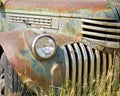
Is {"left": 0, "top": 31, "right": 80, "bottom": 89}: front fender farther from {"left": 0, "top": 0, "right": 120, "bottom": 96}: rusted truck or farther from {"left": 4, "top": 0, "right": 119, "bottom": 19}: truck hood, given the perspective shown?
{"left": 4, "top": 0, "right": 119, "bottom": 19}: truck hood

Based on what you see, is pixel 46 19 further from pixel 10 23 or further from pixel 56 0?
pixel 10 23

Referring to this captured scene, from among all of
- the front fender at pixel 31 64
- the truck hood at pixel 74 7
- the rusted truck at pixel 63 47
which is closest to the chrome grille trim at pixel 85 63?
the rusted truck at pixel 63 47

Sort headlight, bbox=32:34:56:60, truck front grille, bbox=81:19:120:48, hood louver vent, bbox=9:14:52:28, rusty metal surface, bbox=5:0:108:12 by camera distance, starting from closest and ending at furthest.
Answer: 1. headlight, bbox=32:34:56:60
2. truck front grille, bbox=81:19:120:48
3. rusty metal surface, bbox=5:0:108:12
4. hood louver vent, bbox=9:14:52:28

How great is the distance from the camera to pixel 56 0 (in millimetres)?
5117

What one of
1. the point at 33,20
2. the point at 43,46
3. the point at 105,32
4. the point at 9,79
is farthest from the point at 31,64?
the point at 33,20

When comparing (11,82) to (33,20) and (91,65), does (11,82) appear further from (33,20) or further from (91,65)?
(33,20)

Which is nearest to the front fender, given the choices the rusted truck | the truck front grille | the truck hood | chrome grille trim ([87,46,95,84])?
the rusted truck

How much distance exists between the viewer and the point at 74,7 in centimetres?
479

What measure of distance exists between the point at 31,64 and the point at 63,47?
19.2 inches

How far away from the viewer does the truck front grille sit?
452cm

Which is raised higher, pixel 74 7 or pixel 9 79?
pixel 74 7

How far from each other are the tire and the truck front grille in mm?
1034

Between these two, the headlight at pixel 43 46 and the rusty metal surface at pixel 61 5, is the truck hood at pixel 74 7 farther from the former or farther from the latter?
the headlight at pixel 43 46

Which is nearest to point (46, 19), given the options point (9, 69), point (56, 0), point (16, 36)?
point (56, 0)
